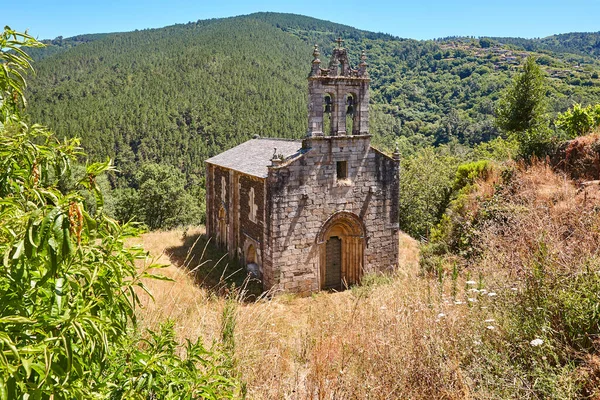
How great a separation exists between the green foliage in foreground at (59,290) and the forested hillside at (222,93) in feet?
136

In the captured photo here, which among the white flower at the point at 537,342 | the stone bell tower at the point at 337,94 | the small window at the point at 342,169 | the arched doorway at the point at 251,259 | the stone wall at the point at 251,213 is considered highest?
the stone bell tower at the point at 337,94

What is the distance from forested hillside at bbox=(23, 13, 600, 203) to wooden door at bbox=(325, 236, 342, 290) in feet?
111

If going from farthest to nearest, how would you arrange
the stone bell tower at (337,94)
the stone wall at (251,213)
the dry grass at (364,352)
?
the stone wall at (251,213) < the stone bell tower at (337,94) < the dry grass at (364,352)

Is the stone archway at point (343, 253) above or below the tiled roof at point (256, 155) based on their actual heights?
below

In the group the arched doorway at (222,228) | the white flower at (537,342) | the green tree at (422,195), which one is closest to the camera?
the white flower at (537,342)

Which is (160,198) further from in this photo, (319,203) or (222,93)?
(222,93)

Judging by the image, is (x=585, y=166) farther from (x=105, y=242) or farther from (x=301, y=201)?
(x=105, y=242)

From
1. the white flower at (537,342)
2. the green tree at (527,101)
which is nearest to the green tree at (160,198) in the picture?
the green tree at (527,101)

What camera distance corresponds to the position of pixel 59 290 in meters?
1.86

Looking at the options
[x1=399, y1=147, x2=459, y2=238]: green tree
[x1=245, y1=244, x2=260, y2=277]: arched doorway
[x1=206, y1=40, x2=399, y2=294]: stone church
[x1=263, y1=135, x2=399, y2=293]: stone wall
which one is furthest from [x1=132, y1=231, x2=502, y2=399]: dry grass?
[x1=399, y1=147, x2=459, y2=238]: green tree

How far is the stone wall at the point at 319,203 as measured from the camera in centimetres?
1543

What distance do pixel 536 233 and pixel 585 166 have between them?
24.5ft

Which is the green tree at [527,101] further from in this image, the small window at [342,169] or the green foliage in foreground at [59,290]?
the green foliage in foreground at [59,290]

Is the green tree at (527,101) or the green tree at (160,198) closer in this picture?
the green tree at (527,101)
